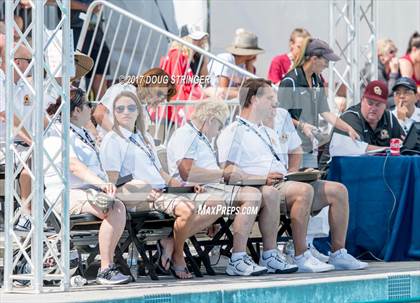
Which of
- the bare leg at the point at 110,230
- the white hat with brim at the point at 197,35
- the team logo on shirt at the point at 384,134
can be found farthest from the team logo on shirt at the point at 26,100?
the team logo on shirt at the point at 384,134

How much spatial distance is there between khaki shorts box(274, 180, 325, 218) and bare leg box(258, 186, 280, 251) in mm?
232

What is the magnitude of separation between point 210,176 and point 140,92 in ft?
2.32

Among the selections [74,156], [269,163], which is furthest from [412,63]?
[74,156]

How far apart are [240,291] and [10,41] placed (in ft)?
6.34

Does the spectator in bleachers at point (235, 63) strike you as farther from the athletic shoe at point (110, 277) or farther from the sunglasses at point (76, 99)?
the athletic shoe at point (110, 277)

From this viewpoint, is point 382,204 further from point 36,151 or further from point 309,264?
point 36,151

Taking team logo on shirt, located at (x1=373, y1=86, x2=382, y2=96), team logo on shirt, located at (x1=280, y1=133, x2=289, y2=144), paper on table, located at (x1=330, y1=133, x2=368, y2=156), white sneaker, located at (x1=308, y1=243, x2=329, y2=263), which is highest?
team logo on shirt, located at (x1=373, y1=86, x2=382, y2=96)

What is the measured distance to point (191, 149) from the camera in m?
8.71

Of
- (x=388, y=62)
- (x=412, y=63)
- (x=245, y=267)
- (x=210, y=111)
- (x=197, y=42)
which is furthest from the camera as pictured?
(x=388, y=62)

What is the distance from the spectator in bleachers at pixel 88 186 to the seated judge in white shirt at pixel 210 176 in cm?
56

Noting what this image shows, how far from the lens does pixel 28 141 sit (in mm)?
8312

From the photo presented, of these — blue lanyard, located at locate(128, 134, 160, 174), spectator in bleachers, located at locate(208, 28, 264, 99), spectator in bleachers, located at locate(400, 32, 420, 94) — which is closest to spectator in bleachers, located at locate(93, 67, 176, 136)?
blue lanyard, located at locate(128, 134, 160, 174)

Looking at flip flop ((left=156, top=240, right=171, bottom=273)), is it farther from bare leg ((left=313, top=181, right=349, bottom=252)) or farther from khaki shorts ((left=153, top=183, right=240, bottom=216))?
bare leg ((left=313, top=181, right=349, bottom=252))

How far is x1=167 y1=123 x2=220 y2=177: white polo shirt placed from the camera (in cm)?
871
